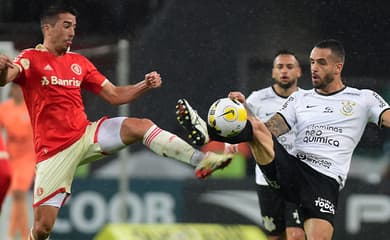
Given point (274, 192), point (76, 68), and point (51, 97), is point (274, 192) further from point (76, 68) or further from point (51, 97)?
point (51, 97)

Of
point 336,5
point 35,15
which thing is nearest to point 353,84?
point 336,5

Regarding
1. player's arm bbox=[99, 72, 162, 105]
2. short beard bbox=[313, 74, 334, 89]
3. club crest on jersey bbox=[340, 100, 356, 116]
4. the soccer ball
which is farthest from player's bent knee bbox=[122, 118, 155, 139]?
club crest on jersey bbox=[340, 100, 356, 116]

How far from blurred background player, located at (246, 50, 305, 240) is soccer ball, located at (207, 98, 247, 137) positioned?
1836mm

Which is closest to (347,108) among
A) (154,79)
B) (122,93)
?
(154,79)

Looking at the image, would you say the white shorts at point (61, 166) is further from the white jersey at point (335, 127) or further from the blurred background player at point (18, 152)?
the blurred background player at point (18, 152)

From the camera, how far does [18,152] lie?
1182cm

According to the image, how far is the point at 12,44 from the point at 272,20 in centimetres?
260

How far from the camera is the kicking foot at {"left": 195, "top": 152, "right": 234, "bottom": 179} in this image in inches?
305

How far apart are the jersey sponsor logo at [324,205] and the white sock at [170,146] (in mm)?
888

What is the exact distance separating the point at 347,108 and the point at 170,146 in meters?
1.26

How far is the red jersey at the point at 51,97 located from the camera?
27.4ft

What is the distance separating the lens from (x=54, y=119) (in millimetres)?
8453

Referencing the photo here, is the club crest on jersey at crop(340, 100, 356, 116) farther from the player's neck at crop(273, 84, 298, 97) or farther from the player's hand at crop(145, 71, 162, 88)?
the player's neck at crop(273, 84, 298, 97)

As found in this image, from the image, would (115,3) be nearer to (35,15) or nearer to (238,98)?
(35,15)
